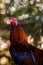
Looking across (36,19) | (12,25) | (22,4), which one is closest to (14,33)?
(12,25)

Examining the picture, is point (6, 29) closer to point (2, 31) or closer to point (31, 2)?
point (2, 31)

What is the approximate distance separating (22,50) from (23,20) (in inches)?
17.6

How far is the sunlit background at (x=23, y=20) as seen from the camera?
2250mm

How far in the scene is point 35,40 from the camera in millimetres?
2305

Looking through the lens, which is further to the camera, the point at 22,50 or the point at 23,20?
the point at 23,20

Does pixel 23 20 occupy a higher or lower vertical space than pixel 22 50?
higher

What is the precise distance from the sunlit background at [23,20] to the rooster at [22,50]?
0.13 metres

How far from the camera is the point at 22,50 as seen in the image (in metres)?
2.05

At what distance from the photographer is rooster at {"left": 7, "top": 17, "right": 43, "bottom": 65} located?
6.61ft

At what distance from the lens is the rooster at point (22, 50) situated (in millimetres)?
2014

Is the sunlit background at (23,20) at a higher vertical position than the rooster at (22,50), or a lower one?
higher

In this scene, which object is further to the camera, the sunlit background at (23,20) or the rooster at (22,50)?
the sunlit background at (23,20)

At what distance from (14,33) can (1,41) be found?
271mm

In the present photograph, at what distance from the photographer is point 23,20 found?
2445 millimetres
